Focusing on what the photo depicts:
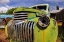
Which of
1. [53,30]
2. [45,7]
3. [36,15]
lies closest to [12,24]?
[36,15]

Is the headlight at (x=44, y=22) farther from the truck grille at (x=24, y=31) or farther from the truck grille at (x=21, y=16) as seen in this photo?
the truck grille at (x=21, y=16)

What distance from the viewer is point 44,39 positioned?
689 centimetres

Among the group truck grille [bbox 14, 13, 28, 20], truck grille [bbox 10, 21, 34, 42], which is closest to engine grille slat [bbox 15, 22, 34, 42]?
truck grille [bbox 10, 21, 34, 42]

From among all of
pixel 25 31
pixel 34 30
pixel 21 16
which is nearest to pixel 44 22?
pixel 34 30

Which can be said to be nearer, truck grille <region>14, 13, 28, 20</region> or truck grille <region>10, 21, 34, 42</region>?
truck grille <region>10, 21, 34, 42</region>

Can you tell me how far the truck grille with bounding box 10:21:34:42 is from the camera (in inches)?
274

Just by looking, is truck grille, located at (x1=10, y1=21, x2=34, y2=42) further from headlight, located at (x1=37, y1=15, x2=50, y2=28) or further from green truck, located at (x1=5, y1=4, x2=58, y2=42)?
headlight, located at (x1=37, y1=15, x2=50, y2=28)

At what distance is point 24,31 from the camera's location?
7000mm

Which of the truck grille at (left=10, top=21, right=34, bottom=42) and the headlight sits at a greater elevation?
the headlight

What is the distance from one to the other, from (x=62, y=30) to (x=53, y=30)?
686 cm

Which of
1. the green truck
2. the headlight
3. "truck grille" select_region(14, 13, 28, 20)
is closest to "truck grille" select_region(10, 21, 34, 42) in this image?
the green truck

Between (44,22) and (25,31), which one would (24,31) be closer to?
(25,31)

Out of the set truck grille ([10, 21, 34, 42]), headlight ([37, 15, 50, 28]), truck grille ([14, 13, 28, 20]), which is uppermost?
truck grille ([14, 13, 28, 20])

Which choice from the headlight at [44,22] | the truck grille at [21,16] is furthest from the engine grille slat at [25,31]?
the truck grille at [21,16]
